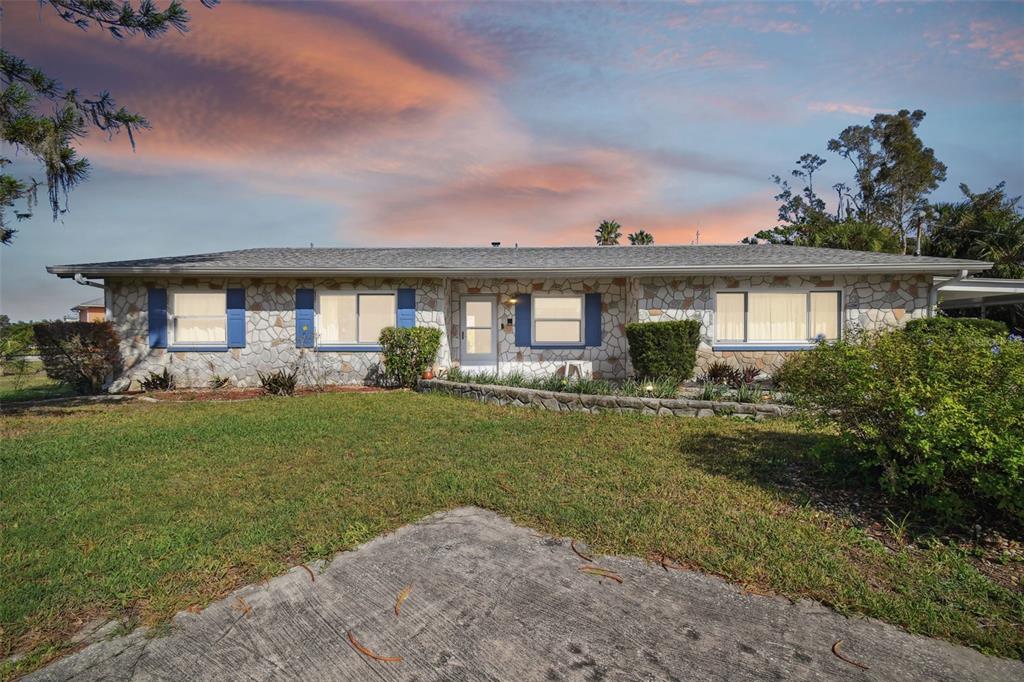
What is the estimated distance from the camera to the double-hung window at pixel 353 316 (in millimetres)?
11492

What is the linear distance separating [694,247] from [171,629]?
14.1 m

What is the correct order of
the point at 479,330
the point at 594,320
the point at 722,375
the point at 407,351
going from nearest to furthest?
the point at 722,375 < the point at 407,351 < the point at 594,320 < the point at 479,330

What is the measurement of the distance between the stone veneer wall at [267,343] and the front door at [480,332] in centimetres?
86

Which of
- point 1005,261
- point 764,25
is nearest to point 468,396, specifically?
point 764,25

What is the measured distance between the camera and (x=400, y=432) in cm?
651

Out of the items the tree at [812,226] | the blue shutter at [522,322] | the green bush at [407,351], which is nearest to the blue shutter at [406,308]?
the green bush at [407,351]

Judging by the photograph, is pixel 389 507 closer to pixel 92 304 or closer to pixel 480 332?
pixel 480 332

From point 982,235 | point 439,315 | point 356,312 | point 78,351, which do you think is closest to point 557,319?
point 439,315

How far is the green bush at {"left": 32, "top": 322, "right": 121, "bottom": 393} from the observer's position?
9.81 metres

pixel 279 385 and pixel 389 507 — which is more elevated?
pixel 279 385

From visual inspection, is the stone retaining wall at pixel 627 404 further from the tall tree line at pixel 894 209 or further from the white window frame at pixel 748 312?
the tall tree line at pixel 894 209

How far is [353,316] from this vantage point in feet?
37.9

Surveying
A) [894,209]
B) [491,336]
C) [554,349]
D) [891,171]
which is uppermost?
[891,171]

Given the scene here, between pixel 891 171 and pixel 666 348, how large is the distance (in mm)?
30843
